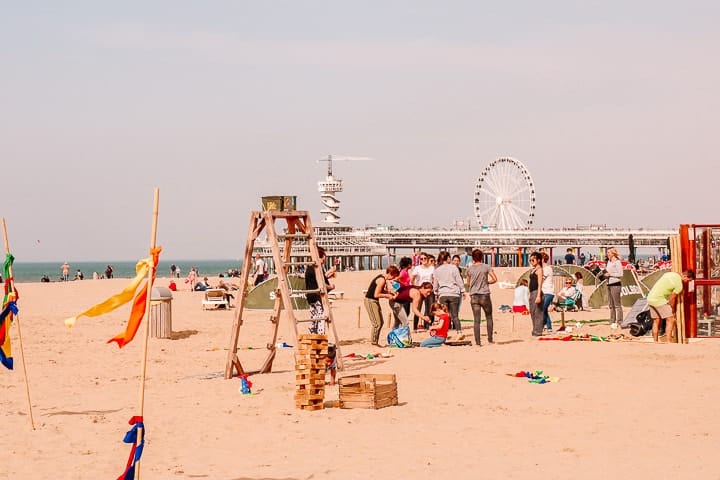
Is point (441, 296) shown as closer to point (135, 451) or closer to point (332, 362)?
point (332, 362)

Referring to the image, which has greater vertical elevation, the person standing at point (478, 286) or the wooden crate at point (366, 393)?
the person standing at point (478, 286)

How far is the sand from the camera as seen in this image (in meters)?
7.26

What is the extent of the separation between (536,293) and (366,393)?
6615mm

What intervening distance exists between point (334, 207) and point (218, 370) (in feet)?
355

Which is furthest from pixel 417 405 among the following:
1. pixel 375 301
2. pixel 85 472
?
pixel 375 301

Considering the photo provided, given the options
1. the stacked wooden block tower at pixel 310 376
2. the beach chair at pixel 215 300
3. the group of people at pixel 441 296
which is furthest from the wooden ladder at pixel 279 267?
the beach chair at pixel 215 300

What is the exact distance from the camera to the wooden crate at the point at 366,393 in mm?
9531

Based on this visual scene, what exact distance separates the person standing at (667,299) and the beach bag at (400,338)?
12.2ft

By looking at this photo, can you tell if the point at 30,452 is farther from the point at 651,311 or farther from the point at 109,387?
the point at 651,311

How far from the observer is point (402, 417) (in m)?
9.19

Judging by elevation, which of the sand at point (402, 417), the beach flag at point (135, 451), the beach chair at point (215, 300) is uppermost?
the beach chair at point (215, 300)

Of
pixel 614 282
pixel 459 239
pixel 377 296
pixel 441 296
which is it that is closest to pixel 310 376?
pixel 377 296

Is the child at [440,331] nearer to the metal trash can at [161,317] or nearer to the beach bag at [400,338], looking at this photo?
the beach bag at [400,338]

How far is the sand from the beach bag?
439 millimetres
